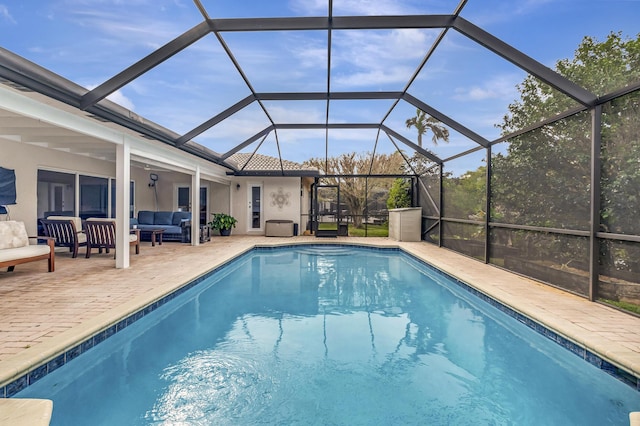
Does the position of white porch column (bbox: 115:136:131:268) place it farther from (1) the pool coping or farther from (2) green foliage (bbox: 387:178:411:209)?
(2) green foliage (bbox: 387:178:411:209)

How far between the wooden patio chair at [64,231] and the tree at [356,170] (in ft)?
35.6

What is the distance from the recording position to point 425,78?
6.73 metres

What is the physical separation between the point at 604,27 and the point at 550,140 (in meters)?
1.60

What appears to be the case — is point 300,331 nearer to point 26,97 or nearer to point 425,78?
point 26,97

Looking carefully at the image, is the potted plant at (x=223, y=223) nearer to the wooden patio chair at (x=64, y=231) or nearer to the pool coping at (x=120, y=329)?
the wooden patio chair at (x=64, y=231)

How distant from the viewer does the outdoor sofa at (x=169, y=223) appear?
1085 cm

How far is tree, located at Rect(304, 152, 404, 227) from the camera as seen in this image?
55.1ft

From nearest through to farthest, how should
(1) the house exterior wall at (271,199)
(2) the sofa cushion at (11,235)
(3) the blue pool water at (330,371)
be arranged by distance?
1. (3) the blue pool water at (330,371)
2. (2) the sofa cushion at (11,235)
3. (1) the house exterior wall at (271,199)

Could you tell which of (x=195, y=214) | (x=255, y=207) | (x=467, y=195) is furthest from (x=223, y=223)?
A: (x=467, y=195)

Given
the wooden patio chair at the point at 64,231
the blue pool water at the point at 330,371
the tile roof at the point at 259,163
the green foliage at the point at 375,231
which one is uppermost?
the tile roof at the point at 259,163

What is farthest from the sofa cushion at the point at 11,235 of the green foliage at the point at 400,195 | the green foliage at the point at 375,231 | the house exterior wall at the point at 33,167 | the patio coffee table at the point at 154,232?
the green foliage at the point at 400,195

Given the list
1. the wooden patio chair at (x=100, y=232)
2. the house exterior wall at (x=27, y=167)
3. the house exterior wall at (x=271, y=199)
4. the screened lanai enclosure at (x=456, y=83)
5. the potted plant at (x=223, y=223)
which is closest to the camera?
the screened lanai enclosure at (x=456, y=83)

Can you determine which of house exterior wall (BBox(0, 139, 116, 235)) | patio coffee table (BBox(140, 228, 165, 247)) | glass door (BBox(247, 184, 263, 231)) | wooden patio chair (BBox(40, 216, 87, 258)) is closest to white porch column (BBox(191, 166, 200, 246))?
patio coffee table (BBox(140, 228, 165, 247))

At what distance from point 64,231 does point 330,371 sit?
7218mm
